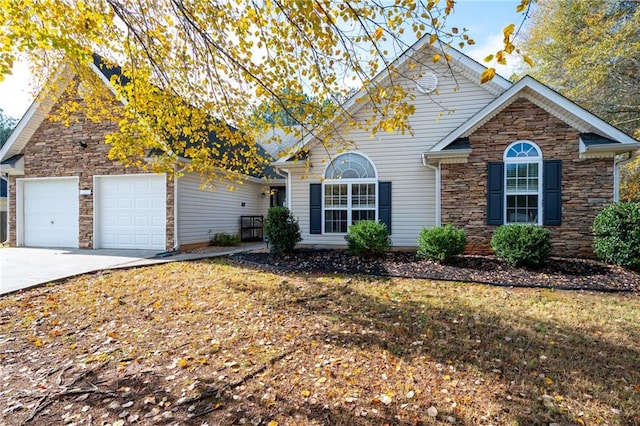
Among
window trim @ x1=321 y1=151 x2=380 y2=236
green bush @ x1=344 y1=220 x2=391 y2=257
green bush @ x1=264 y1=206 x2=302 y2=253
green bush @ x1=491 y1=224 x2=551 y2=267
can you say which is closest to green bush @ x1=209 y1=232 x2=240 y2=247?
green bush @ x1=264 y1=206 x2=302 y2=253

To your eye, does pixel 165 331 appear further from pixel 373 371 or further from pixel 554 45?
pixel 554 45

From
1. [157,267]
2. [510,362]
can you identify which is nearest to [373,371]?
[510,362]

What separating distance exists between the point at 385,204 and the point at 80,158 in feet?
34.8

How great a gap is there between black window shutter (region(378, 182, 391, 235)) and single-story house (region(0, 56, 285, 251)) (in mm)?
4009

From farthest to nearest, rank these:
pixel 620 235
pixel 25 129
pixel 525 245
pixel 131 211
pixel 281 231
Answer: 1. pixel 25 129
2. pixel 131 211
3. pixel 281 231
4. pixel 525 245
5. pixel 620 235


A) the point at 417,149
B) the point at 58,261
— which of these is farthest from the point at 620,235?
the point at 58,261

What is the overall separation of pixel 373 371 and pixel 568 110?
8390 millimetres

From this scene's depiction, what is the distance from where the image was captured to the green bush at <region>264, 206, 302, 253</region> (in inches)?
369

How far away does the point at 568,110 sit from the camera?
321 inches

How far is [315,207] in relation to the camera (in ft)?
35.1

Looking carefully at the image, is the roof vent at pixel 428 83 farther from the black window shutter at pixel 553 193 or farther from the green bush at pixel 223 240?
the green bush at pixel 223 240

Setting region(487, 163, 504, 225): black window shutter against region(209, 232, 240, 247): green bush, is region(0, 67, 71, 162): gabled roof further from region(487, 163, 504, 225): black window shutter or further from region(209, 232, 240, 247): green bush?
region(487, 163, 504, 225): black window shutter

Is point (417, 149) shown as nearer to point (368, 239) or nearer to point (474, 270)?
point (368, 239)

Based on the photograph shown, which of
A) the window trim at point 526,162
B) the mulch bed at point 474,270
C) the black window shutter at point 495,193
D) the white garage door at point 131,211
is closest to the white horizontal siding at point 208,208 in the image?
the white garage door at point 131,211
